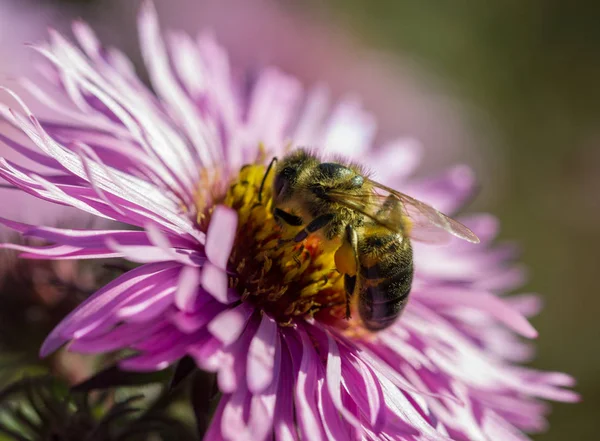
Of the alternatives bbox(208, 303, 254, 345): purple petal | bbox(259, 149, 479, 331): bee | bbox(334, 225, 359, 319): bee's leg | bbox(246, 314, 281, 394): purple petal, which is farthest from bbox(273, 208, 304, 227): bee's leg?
bbox(208, 303, 254, 345): purple petal

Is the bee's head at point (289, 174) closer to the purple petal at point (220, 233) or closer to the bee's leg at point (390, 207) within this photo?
the bee's leg at point (390, 207)

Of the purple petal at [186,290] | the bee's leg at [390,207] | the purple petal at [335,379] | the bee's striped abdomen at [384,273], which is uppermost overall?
the bee's leg at [390,207]

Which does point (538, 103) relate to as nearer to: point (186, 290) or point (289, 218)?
point (289, 218)

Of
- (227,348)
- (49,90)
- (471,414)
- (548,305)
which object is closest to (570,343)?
(548,305)

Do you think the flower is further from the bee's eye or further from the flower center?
the bee's eye

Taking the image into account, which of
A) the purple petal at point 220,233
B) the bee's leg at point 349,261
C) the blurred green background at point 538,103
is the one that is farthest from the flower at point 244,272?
the blurred green background at point 538,103

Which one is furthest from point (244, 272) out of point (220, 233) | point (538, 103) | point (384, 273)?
point (538, 103)

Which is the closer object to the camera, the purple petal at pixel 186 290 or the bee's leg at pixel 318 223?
the purple petal at pixel 186 290

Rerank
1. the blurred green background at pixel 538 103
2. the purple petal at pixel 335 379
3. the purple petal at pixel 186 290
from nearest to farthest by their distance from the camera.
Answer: the purple petal at pixel 186 290 → the purple petal at pixel 335 379 → the blurred green background at pixel 538 103
